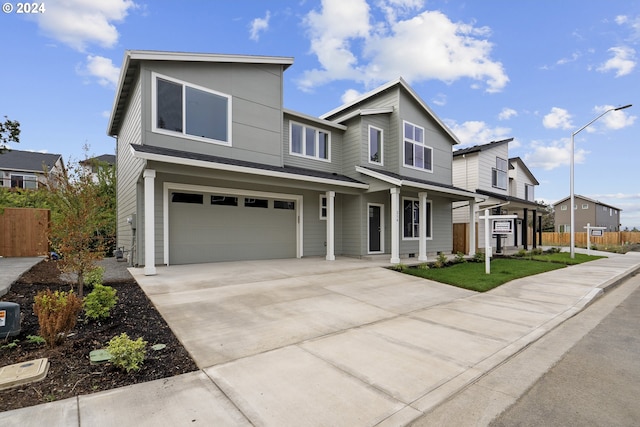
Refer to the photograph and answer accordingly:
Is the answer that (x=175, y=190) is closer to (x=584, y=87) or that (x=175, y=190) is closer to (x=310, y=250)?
(x=310, y=250)

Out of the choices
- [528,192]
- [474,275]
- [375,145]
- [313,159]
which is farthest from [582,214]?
[313,159]

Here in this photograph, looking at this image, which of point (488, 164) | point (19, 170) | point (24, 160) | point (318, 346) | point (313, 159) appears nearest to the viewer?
point (318, 346)

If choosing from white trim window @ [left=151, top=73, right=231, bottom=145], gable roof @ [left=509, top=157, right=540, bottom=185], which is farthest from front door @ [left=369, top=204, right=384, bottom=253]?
gable roof @ [left=509, top=157, right=540, bottom=185]

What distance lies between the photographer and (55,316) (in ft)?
12.6

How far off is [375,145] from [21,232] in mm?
13869

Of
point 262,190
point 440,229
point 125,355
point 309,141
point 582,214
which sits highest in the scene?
point 309,141

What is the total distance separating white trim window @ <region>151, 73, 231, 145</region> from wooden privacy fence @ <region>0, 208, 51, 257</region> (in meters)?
6.36

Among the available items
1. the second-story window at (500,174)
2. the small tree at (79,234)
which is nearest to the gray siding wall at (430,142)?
the second-story window at (500,174)

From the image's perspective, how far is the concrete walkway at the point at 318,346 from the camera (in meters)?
2.56

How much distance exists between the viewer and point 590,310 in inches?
258

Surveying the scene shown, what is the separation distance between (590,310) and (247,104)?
10691 millimetres

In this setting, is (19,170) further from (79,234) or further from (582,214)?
(582,214)

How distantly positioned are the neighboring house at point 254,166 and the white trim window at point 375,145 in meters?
0.07

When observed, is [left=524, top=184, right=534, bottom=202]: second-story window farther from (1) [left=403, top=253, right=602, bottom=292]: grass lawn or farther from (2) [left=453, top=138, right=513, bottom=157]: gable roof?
(1) [left=403, top=253, right=602, bottom=292]: grass lawn
